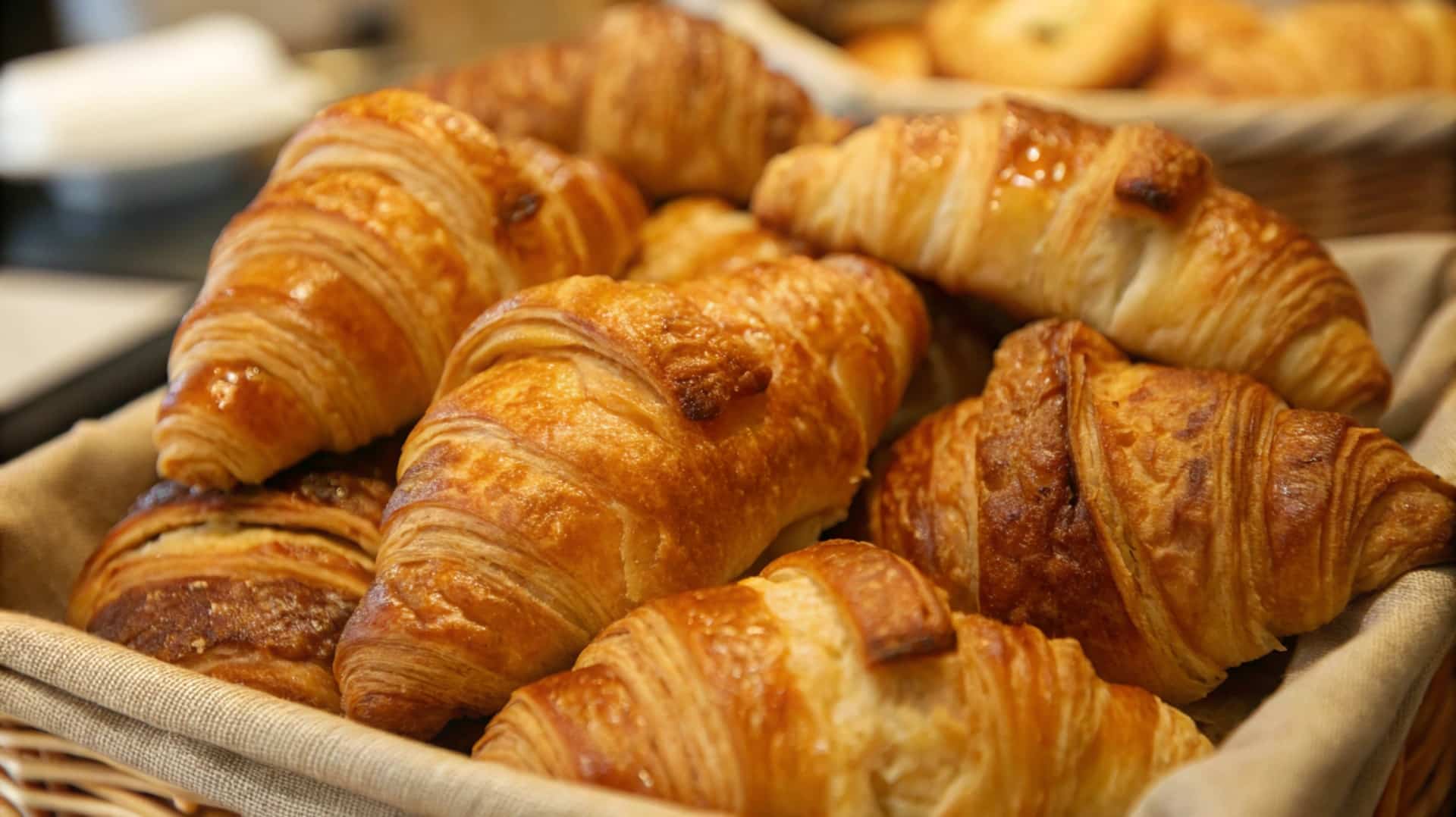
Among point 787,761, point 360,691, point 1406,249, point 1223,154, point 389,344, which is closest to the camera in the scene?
point 787,761

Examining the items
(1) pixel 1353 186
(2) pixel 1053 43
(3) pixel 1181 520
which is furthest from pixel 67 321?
(1) pixel 1353 186

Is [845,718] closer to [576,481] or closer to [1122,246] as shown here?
[576,481]

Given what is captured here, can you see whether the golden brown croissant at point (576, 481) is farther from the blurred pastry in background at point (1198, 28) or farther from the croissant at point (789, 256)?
the blurred pastry in background at point (1198, 28)

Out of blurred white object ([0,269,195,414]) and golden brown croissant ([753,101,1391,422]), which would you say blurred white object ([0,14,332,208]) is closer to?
blurred white object ([0,269,195,414])

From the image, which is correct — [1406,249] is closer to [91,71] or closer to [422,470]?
[422,470]

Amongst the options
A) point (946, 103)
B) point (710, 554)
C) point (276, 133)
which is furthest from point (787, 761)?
point (276, 133)

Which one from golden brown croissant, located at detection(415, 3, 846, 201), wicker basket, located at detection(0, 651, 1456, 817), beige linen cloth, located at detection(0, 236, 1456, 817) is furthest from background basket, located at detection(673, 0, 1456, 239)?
wicker basket, located at detection(0, 651, 1456, 817)

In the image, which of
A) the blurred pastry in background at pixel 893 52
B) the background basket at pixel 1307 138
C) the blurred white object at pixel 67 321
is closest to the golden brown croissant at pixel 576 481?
the background basket at pixel 1307 138
